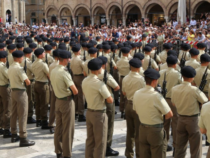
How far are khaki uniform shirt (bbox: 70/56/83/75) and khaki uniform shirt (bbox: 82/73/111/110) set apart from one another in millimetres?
4111

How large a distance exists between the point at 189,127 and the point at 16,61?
4.73 m

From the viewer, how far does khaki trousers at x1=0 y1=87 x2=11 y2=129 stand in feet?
30.7

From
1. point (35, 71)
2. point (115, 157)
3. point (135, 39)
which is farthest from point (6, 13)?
point (115, 157)

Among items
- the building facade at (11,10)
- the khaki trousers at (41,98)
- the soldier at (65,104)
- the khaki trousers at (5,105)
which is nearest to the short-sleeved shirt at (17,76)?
the khaki trousers at (5,105)

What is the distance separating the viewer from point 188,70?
6.52 metres

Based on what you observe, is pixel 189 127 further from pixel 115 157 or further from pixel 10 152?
pixel 10 152

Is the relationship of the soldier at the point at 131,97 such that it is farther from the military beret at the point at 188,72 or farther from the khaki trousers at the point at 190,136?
the military beret at the point at 188,72

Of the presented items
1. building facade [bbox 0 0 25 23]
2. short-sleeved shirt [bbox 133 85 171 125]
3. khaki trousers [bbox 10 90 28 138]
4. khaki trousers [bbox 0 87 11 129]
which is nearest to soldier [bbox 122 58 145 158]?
short-sleeved shirt [bbox 133 85 171 125]

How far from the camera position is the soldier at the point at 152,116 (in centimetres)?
592

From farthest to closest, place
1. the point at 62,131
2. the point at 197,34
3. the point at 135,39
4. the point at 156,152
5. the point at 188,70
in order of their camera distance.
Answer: the point at 135,39 < the point at 197,34 < the point at 62,131 < the point at 188,70 < the point at 156,152

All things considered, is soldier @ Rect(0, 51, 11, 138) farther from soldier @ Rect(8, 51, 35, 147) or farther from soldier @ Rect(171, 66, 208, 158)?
soldier @ Rect(171, 66, 208, 158)

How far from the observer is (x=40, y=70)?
1002cm

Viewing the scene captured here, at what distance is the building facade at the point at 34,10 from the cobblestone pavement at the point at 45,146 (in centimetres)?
5041

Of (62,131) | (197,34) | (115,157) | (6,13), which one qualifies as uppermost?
(6,13)
